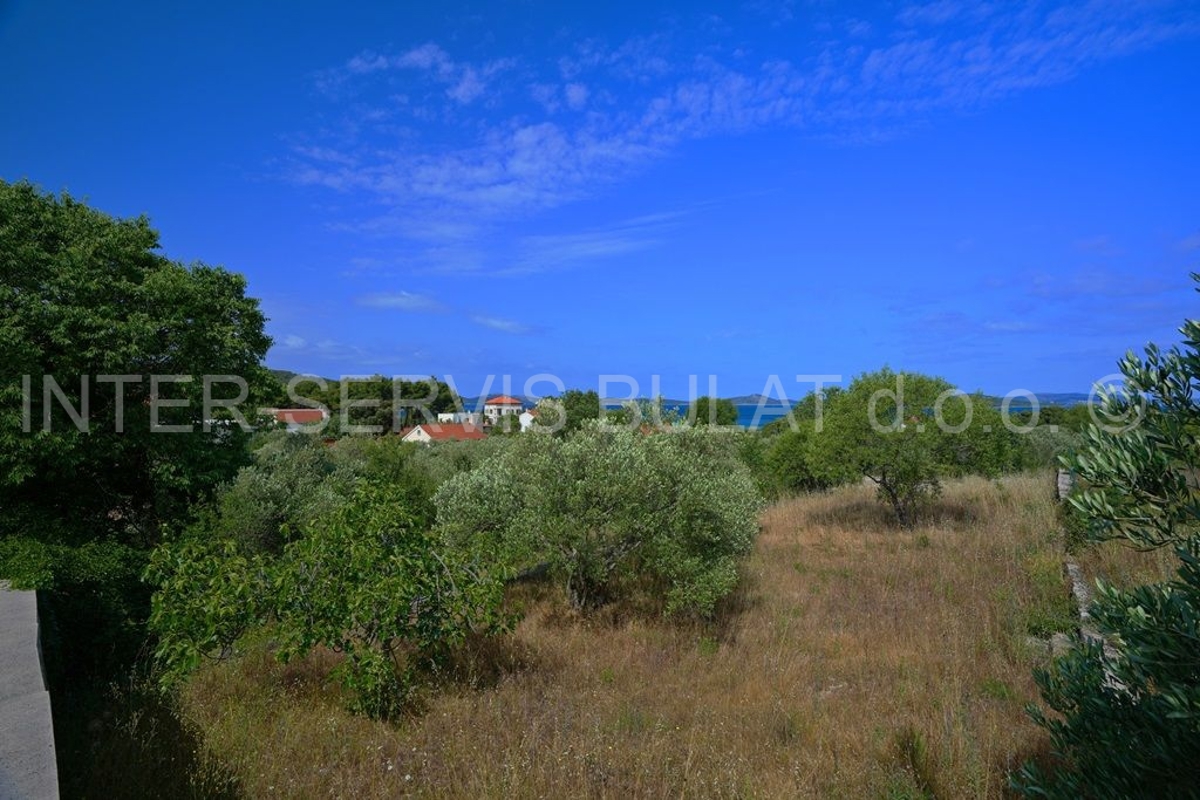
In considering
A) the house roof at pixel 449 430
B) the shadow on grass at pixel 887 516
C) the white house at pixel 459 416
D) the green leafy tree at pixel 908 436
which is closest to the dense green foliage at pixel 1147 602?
the green leafy tree at pixel 908 436

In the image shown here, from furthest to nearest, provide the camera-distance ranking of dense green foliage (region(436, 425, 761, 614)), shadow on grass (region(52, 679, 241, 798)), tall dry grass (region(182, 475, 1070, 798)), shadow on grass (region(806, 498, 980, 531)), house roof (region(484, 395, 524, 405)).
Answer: house roof (region(484, 395, 524, 405)) → shadow on grass (region(806, 498, 980, 531)) → dense green foliage (region(436, 425, 761, 614)) → tall dry grass (region(182, 475, 1070, 798)) → shadow on grass (region(52, 679, 241, 798))

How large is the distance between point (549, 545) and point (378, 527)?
2.83 metres

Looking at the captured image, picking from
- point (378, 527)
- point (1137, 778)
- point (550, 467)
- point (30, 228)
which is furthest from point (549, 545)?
point (30, 228)

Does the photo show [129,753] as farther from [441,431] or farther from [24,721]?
[441,431]

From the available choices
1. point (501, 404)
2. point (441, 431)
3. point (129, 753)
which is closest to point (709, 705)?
point (129, 753)

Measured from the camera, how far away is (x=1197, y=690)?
2166 mm

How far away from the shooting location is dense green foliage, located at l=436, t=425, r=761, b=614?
8344 mm

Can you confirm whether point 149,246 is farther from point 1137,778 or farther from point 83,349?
point 1137,778

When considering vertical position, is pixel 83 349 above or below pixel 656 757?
above

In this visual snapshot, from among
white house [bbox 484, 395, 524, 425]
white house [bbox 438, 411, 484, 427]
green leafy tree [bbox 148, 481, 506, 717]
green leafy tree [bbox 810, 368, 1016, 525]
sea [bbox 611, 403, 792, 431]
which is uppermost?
white house [bbox 484, 395, 524, 425]

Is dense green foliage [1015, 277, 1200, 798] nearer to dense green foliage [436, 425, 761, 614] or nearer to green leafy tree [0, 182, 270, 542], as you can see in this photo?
dense green foliage [436, 425, 761, 614]

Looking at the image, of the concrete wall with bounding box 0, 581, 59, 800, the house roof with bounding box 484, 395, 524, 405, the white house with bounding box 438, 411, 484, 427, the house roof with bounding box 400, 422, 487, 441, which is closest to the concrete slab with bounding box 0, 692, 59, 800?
the concrete wall with bounding box 0, 581, 59, 800

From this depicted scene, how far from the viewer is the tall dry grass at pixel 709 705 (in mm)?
4410

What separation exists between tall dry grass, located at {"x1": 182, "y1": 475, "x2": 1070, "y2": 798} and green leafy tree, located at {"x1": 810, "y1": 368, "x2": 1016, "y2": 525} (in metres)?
3.69
